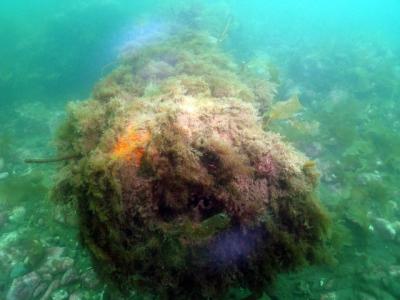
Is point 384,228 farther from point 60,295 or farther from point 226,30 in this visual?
point 226,30

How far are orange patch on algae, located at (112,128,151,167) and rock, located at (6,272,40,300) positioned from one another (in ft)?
14.1

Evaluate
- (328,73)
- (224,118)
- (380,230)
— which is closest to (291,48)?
(328,73)

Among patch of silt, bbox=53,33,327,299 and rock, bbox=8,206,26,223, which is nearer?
patch of silt, bbox=53,33,327,299

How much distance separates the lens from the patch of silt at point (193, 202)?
9.18 feet

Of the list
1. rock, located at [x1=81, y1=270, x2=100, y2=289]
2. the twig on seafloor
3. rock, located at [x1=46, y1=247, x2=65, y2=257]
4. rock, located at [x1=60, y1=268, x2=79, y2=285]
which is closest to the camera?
rock, located at [x1=81, y1=270, x2=100, y2=289]

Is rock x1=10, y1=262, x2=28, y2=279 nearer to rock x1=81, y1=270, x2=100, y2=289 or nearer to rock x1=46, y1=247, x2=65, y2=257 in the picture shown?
rock x1=46, y1=247, x2=65, y2=257

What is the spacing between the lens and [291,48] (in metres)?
19.8

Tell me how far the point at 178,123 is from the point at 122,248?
1.31 m

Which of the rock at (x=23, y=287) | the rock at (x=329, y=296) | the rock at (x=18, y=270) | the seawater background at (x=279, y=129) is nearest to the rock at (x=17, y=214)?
the seawater background at (x=279, y=129)

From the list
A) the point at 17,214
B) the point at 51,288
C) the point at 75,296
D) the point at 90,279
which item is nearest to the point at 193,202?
the point at 90,279

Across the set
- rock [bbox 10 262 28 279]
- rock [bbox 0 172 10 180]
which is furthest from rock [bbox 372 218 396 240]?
rock [bbox 0 172 10 180]

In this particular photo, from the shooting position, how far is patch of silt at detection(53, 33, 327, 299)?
280 cm

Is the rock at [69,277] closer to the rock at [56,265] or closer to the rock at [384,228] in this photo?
the rock at [56,265]

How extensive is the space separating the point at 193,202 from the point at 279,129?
5247 mm
